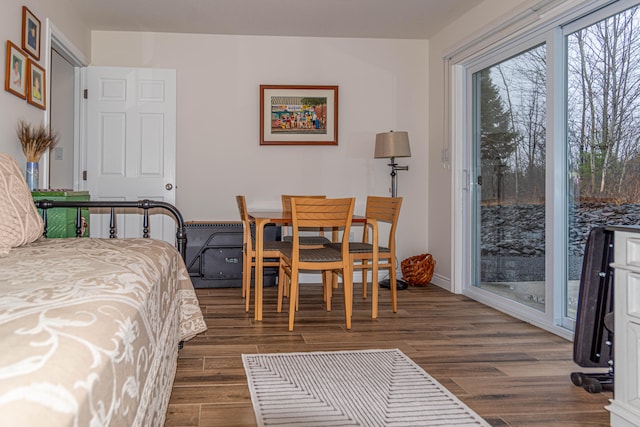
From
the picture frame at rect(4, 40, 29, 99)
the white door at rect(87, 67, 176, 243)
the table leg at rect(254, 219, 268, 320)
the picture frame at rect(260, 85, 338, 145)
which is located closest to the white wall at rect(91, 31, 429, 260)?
the picture frame at rect(260, 85, 338, 145)

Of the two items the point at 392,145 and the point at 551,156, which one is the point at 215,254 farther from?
the point at 551,156

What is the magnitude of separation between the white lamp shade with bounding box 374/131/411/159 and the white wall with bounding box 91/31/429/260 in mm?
422

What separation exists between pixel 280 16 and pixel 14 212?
3.12 meters

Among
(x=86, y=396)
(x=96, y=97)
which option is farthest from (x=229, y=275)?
(x=86, y=396)

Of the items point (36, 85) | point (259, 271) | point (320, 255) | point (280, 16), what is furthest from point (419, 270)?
point (36, 85)

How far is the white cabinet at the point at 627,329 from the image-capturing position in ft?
5.76

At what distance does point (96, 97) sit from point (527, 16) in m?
3.67

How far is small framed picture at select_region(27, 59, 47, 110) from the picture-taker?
11.0 ft

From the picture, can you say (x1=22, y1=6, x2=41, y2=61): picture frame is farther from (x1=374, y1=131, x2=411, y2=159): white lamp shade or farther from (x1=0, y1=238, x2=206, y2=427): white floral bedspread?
(x1=374, y1=131, x2=411, y2=159): white lamp shade

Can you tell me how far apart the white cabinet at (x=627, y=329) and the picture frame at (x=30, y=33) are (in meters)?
3.42

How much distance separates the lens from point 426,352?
2.71m

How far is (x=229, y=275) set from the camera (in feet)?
15.6

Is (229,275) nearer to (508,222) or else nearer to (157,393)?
(508,222)

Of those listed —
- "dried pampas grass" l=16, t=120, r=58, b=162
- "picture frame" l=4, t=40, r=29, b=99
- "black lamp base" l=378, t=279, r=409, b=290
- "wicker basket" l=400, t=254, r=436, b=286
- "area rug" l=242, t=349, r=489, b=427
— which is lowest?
"area rug" l=242, t=349, r=489, b=427
